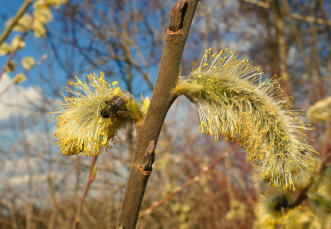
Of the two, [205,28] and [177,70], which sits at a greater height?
[205,28]

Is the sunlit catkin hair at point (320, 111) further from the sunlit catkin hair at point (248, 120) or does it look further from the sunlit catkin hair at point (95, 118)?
the sunlit catkin hair at point (95, 118)

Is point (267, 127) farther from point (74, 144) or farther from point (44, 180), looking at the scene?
point (44, 180)

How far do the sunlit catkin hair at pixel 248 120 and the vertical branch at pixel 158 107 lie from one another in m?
0.14

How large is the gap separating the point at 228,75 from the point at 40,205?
4.49 meters

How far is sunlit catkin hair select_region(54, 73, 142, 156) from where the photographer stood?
947mm

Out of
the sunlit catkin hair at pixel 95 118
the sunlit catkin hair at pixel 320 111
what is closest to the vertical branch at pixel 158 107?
the sunlit catkin hair at pixel 95 118

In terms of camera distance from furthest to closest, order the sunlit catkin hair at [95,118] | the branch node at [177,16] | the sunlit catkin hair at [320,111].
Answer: the sunlit catkin hair at [320,111] → the sunlit catkin hair at [95,118] → the branch node at [177,16]

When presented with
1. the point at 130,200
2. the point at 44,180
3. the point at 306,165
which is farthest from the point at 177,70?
the point at 44,180

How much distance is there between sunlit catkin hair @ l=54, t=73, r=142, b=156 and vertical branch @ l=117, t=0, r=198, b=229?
11 centimetres

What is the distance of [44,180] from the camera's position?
13.9 feet

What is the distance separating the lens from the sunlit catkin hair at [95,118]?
947 millimetres

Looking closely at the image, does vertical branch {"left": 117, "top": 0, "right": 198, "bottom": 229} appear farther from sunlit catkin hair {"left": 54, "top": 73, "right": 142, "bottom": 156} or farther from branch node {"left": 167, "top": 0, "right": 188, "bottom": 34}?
sunlit catkin hair {"left": 54, "top": 73, "right": 142, "bottom": 156}

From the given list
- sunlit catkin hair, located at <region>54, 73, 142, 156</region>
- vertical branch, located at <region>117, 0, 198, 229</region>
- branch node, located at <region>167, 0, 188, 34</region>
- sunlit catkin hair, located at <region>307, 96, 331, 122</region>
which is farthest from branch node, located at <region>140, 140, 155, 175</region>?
sunlit catkin hair, located at <region>307, 96, 331, 122</region>

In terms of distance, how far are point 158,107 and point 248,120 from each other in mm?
325
